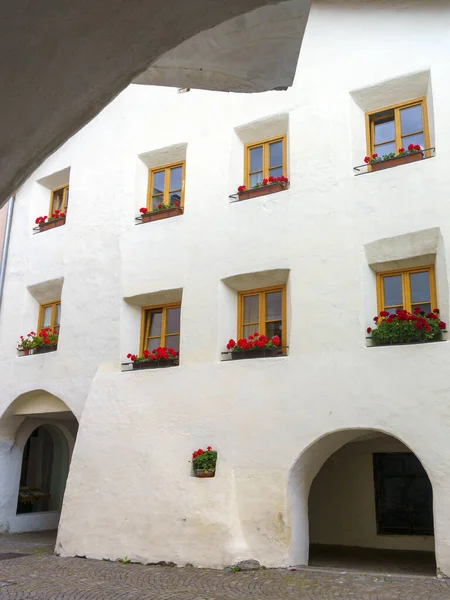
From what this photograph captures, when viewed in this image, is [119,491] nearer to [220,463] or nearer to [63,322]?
[220,463]

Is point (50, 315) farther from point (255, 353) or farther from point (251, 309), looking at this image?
point (255, 353)

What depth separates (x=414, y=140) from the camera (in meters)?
9.87

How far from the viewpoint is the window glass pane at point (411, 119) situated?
9922mm

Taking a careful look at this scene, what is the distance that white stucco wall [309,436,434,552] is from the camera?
11.2 meters

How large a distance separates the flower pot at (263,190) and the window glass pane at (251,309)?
5.76 feet

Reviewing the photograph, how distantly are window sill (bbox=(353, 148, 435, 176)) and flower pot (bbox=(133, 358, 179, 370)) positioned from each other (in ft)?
14.5

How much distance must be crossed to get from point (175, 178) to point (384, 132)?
4107 mm

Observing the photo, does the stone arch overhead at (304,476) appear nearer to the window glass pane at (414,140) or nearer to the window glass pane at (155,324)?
the window glass pane at (155,324)

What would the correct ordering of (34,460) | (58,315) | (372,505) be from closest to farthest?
(372,505) → (58,315) → (34,460)

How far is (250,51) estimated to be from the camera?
3730 mm

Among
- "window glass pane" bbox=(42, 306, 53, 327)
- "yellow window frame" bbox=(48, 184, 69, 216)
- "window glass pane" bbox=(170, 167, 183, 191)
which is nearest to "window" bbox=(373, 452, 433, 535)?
"window glass pane" bbox=(170, 167, 183, 191)

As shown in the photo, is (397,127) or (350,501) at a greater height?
(397,127)

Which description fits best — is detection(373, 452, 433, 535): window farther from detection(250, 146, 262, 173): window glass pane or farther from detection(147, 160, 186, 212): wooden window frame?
detection(147, 160, 186, 212): wooden window frame

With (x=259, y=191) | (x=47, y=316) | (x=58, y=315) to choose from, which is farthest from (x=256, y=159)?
(x=47, y=316)
